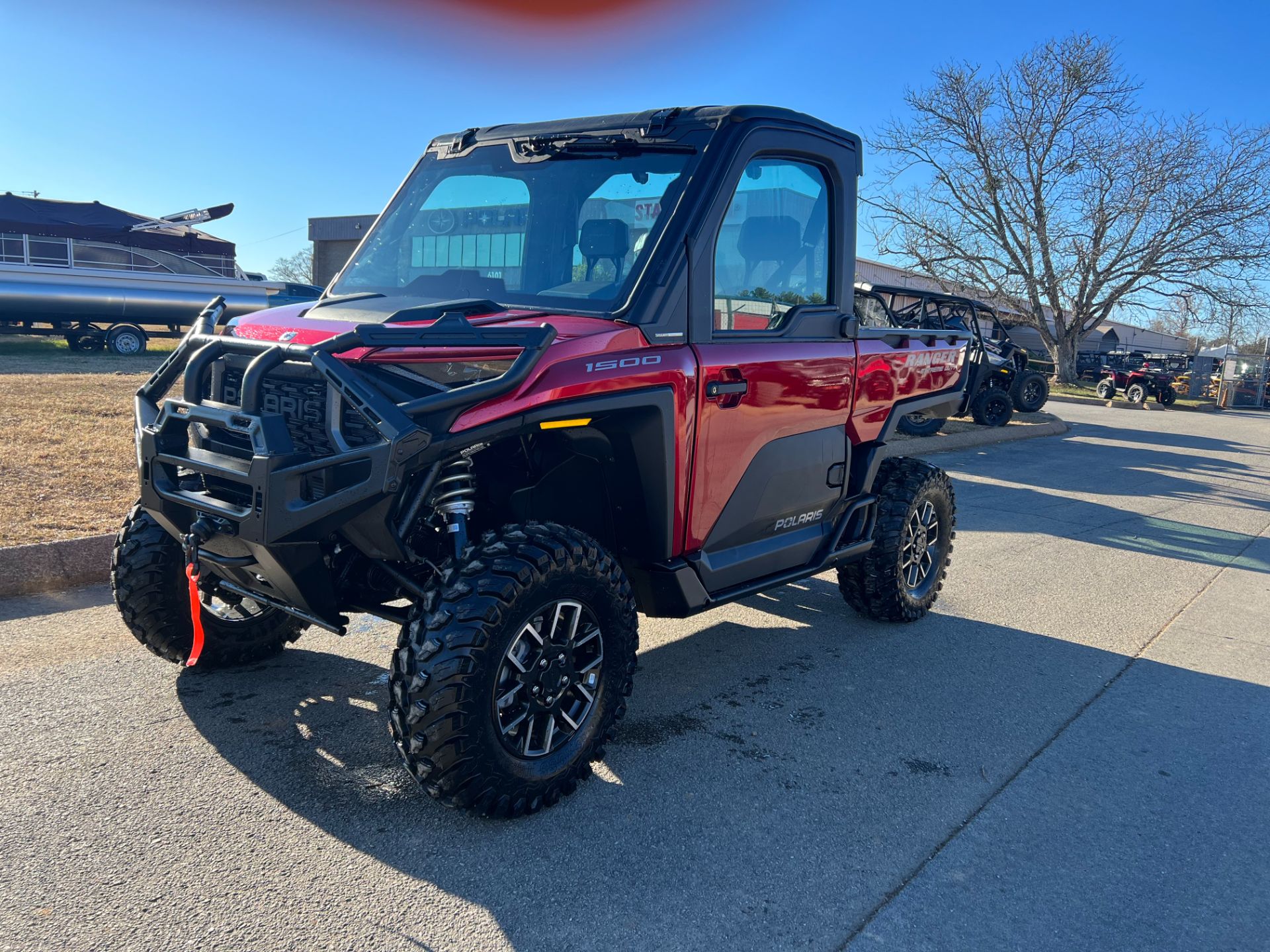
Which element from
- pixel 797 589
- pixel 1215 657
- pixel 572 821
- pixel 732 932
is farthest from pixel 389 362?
pixel 1215 657

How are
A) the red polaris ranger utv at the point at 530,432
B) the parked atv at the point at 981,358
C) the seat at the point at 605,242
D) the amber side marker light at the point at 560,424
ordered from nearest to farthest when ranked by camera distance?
the red polaris ranger utv at the point at 530,432 → the amber side marker light at the point at 560,424 → the seat at the point at 605,242 → the parked atv at the point at 981,358

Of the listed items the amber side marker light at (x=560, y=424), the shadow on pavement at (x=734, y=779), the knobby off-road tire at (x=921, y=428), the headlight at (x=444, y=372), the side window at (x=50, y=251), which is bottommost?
the shadow on pavement at (x=734, y=779)

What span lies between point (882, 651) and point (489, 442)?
9.29 ft

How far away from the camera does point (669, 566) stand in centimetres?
375

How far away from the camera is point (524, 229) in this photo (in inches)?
159

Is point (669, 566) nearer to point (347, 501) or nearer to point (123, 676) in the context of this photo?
point (347, 501)

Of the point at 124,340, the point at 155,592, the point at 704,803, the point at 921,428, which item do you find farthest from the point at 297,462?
the point at 124,340

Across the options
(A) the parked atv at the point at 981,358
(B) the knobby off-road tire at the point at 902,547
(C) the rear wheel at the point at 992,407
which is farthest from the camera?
(C) the rear wheel at the point at 992,407

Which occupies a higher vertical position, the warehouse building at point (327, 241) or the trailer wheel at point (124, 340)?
the warehouse building at point (327, 241)

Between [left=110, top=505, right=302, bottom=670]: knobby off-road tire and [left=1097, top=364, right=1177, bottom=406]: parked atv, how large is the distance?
33236 mm

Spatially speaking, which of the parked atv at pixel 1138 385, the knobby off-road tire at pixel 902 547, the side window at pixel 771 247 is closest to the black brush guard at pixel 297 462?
the side window at pixel 771 247

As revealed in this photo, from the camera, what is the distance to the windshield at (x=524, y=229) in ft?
12.2

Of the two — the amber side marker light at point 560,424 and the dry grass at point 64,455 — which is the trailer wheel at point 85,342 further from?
the amber side marker light at point 560,424

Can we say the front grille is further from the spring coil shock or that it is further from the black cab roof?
the black cab roof
